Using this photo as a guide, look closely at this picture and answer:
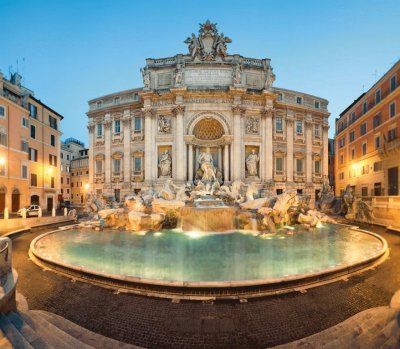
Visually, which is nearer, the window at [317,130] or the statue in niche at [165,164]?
the statue in niche at [165,164]

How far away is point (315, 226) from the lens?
15336 millimetres

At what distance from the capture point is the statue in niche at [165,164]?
24.1 m

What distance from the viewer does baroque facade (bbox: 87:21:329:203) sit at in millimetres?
23578

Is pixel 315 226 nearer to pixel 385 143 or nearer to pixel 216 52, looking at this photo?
pixel 385 143

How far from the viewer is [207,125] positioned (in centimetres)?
2514

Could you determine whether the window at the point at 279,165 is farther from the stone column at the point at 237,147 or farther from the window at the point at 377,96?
the window at the point at 377,96

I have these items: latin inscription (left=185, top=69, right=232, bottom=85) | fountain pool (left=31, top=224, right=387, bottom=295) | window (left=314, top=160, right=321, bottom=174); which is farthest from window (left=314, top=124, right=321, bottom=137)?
fountain pool (left=31, top=224, right=387, bottom=295)

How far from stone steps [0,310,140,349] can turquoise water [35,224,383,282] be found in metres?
2.52

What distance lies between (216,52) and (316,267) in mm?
23974

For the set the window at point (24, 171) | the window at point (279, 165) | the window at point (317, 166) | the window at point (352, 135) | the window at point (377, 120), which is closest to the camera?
the window at point (24, 171)

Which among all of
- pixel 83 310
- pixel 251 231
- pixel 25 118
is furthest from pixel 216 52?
pixel 83 310

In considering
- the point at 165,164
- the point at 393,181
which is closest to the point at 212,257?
the point at 165,164

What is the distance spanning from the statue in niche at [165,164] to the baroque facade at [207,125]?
0.36 ft

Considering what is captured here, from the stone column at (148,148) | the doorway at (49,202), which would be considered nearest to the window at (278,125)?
the stone column at (148,148)
